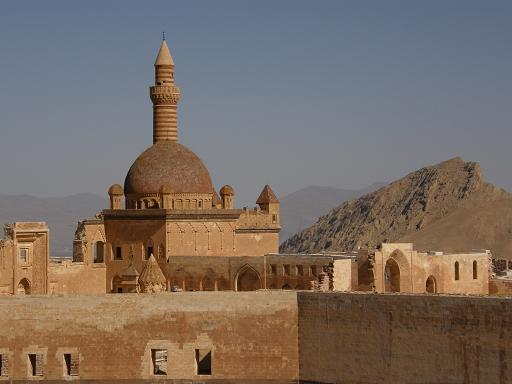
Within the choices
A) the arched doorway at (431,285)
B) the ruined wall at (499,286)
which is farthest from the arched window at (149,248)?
the ruined wall at (499,286)

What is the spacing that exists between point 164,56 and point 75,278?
10.8 metres

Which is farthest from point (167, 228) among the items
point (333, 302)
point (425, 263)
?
point (333, 302)

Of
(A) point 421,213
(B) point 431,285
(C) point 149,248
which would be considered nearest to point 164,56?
(C) point 149,248

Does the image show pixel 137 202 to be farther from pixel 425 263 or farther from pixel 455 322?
pixel 455 322

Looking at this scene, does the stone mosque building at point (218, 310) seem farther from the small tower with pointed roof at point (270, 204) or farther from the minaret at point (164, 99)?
the small tower with pointed roof at point (270, 204)

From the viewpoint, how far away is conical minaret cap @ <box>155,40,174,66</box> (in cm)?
5206

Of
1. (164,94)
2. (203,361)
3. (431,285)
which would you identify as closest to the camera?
(203,361)

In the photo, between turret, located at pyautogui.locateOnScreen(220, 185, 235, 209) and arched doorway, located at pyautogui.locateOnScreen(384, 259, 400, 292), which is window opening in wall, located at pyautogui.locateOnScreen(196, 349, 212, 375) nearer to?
arched doorway, located at pyautogui.locateOnScreen(384, 259, 400, 292)

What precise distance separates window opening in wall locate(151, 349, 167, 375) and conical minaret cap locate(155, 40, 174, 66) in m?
16.6

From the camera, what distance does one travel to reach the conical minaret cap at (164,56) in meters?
52.1

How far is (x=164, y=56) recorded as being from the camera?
5225 centimetres

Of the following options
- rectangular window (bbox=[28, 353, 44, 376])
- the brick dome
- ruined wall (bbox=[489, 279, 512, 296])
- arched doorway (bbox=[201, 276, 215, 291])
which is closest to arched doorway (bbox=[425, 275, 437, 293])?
ruined wall (bbox=[489, 279, 512, 296])

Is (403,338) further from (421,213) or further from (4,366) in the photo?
(421,213)

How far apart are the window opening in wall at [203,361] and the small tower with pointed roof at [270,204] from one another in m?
20.0
